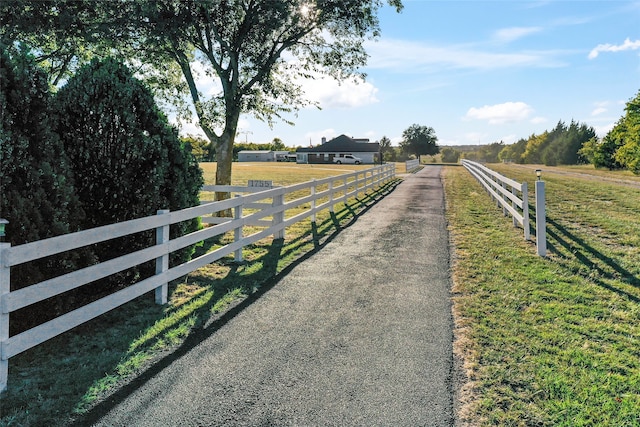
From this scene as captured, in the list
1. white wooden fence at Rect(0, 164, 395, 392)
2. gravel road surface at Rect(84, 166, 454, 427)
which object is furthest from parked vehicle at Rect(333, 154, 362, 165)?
gravel road surface at Rect(84, 166, 454, 427)

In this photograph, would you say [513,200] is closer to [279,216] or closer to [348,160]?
[279,216]

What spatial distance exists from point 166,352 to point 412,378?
Answer: 237 cm

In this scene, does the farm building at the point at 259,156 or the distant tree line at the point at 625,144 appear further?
the farm building at the point at 259,156

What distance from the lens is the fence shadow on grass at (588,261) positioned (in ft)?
22.5

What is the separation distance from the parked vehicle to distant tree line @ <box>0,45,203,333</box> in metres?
78.8

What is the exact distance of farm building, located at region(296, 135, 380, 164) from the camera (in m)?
89.9

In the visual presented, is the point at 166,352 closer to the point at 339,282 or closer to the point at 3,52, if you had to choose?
the point at 339,282

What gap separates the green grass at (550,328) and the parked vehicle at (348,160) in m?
75.6

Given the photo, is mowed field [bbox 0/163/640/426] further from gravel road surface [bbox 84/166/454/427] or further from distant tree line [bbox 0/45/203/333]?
distant tree line [bbox 0/45/203/333]

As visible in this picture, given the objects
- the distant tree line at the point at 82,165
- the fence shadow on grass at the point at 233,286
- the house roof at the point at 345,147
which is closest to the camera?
the fence shadow on grass at the point at 233,286

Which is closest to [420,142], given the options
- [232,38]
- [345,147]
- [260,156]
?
[345,147]

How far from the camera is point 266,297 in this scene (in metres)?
6.15

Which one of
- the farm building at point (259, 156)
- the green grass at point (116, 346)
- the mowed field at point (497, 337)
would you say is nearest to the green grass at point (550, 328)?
the mowed field at point (497, 337)

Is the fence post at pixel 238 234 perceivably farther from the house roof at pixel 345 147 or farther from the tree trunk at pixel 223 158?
the house roof at pixel 345 147
